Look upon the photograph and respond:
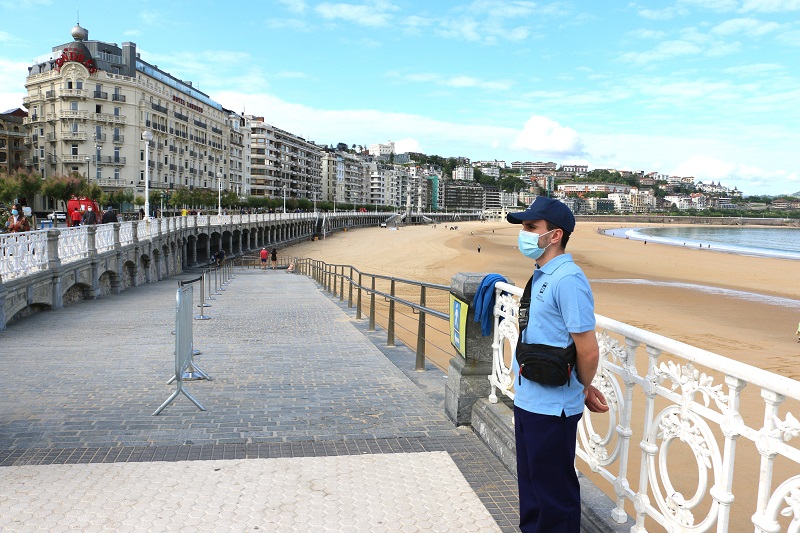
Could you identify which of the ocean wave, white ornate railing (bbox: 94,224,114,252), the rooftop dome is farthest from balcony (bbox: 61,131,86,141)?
the ocean wave

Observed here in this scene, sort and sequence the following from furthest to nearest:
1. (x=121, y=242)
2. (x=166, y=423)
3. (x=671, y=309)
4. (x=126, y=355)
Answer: (x=671, y=309) < (x=121, y=242) < (x=126, y=355) < (x=166, y=423)

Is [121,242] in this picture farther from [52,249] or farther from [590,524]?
[590,524]

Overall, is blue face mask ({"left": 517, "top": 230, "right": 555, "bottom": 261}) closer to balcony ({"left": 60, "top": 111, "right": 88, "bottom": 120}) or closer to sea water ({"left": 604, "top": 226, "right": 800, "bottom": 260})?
sea water ({"left": 604, "top": 226, "right": 800, "bottom": 260})

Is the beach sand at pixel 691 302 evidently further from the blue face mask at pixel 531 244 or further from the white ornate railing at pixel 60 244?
the white ornate railing at pixel 60 244

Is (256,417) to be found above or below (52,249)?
below

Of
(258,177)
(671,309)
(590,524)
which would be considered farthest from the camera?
(258,177)

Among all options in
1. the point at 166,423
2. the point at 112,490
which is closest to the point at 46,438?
the point at 166,423

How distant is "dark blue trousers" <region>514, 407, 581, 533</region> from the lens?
2.82 metres

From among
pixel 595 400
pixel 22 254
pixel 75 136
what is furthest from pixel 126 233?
pixel 75 136

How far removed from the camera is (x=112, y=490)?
377 centimetres

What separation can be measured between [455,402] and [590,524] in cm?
204

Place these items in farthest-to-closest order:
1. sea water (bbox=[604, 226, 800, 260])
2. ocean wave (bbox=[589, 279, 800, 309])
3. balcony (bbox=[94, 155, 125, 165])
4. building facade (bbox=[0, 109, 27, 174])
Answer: building facade (bbox=[0, 109, 27, 174]) → balcony (bbox=[94, 155, 125, 165]) → sea water (bbox=[604, 226, 800, 260]) → ocean wave (bbox=[589, 279, 800, 309])

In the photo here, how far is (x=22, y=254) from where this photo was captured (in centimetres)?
1214

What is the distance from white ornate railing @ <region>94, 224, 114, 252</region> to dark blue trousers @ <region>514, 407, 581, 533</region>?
1685cm
